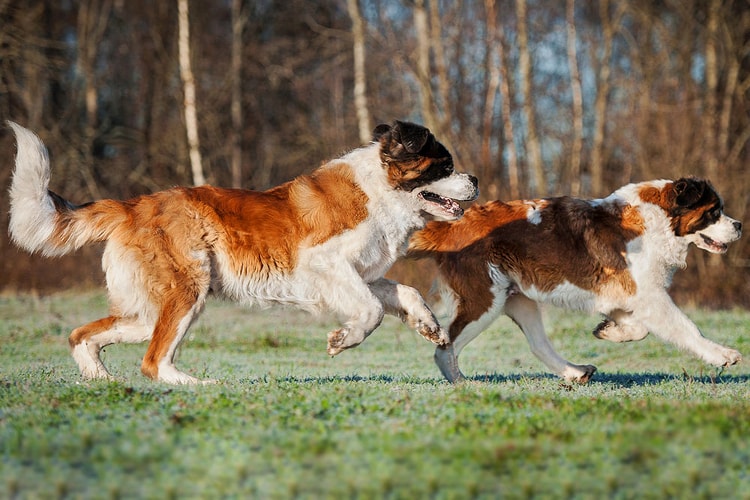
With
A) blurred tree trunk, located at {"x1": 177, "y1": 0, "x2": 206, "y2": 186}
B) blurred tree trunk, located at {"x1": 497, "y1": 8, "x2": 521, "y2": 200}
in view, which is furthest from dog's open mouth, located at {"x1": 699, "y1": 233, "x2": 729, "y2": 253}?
blurred tree trunk, located at {"x1": 177, "y1": 0, "x2": 206, "y2": 186}

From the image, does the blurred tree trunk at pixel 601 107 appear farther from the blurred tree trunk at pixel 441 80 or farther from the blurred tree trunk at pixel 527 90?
the blurred tree trunk at pixel 441 80

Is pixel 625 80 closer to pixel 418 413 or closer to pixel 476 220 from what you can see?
pixel 476 220

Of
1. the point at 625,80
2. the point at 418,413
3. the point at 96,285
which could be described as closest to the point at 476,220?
the point at 418,413

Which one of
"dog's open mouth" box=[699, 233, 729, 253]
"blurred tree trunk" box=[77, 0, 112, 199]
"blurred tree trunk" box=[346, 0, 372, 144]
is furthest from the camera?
"blurred tree trunk" box=[77, 0, 112, 199]

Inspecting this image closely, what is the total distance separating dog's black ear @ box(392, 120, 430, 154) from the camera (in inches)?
317

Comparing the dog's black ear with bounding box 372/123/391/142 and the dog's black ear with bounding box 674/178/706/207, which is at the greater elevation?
the dog's black ear with bounding box 372/123/391/142

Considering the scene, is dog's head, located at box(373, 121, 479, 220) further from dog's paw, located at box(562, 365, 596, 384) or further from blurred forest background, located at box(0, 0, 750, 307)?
blurred forest background, located at box(0, 0, 750, 307)

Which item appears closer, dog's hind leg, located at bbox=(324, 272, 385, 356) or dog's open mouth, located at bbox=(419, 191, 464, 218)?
dog's hind leg, located at bbox=(324, 272, 385, 356)

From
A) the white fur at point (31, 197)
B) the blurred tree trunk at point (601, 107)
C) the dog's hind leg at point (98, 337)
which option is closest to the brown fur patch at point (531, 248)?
the dog's hind leg at point (98, 337)

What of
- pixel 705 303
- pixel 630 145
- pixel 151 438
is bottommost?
pixel 705 303

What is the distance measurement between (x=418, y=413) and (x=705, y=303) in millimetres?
15522

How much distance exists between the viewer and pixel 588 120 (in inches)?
1039

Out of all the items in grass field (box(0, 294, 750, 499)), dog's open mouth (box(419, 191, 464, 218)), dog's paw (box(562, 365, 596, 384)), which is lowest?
dog's paw (box(562, 365, 596, 384))

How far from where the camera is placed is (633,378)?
955 cm
